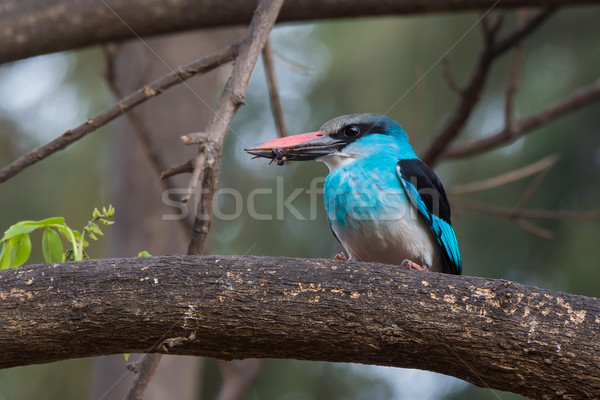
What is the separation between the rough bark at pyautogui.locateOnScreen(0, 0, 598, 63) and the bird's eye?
0.87m

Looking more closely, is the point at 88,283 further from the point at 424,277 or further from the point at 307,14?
the point at 307,14

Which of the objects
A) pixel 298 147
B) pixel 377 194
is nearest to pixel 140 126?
pixel 298 147

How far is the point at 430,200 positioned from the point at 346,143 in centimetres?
44

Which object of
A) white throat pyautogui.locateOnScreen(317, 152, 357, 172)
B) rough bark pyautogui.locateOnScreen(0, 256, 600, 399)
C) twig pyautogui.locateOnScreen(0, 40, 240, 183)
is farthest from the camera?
white throat pyautogui.locateOnScreen(317, 152, 357, 172)

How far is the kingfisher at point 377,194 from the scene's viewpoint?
2760 mm

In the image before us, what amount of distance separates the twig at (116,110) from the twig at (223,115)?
4.0 inches

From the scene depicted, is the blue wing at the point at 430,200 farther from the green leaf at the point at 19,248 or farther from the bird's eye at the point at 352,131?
the green leaf at the point at 19,248

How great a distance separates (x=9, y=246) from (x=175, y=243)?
2687 mm

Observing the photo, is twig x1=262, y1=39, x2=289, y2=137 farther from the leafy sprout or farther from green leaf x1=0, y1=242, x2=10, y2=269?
green leaf x1=0, y1=242, x2=10, y2=269

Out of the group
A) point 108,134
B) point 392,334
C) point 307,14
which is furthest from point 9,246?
point 108,134

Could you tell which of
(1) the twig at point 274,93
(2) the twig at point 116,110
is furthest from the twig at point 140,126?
(2) the twig at point 116,110

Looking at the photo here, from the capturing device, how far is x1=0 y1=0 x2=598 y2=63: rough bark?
357cm

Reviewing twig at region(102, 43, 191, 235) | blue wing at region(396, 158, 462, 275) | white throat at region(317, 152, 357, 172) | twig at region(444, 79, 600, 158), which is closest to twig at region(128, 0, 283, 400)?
white throat at region(317, 152, 357, 172)

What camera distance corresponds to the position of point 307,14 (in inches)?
144
